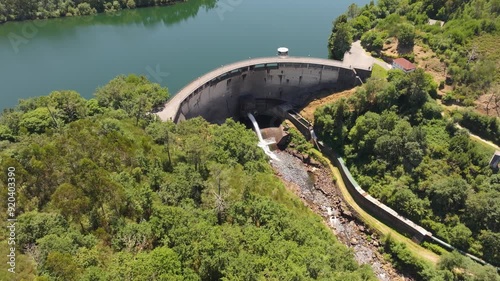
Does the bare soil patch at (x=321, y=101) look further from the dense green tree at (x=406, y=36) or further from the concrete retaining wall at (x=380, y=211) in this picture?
the dense green tree at (x=406, y=36)

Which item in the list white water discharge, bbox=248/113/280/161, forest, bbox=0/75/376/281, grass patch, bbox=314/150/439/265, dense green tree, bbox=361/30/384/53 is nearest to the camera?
forest, bbox=0/75/376/281

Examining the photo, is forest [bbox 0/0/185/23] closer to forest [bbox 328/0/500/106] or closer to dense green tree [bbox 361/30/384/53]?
forest [bbox 328/0/500/106]

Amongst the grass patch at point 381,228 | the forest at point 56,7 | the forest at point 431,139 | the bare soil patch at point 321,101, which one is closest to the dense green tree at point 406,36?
the forest at point 431,139

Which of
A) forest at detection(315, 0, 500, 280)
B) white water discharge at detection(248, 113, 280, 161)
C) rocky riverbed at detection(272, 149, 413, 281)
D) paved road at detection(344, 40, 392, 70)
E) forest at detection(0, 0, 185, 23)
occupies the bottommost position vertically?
rocky riverbed at detection(272, 149, 413, 281)

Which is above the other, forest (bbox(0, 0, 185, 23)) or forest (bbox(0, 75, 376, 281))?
forest (bbox(0, 0, 185, 23))

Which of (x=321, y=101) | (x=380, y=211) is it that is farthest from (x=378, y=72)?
(x=380, y=211)

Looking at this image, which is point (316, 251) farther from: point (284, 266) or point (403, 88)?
point (403, 88)

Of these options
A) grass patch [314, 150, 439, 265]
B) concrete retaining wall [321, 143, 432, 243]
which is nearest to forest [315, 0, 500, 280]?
concrete retaining wall [321, 143, 432, 243]

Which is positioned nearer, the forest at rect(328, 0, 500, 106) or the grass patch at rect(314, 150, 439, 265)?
the grass patch at rect(314, 150, 439, 265)
